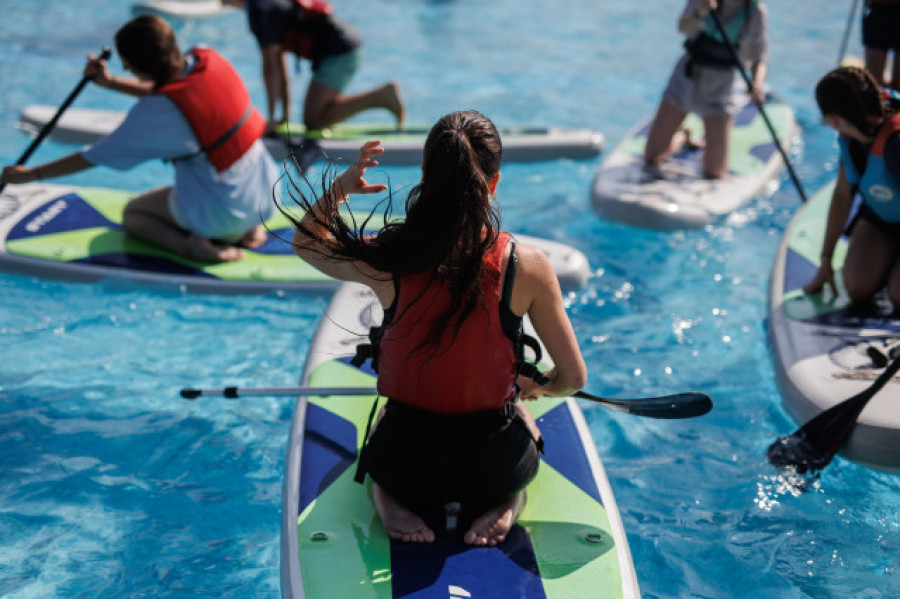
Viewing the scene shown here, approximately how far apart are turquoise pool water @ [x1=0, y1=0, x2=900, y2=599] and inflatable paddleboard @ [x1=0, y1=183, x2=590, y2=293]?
0.35 feet

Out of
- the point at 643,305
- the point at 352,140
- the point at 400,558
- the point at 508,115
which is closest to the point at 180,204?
the point at 352,140

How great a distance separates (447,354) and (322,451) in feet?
2.37

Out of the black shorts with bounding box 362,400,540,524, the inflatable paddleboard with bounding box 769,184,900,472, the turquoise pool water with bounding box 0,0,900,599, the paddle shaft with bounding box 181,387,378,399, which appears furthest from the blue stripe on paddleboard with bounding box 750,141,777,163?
the black shorts with bounding box 362,400,540,524

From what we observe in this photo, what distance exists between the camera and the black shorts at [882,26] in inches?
214

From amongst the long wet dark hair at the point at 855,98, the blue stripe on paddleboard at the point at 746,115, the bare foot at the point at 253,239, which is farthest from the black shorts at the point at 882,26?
the bare foot at the point at 253,239

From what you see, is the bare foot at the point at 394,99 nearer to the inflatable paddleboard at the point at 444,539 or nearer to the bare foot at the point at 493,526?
the inflatable paddleboard at the point at 444,539

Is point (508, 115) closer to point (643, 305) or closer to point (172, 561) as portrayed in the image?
point (643, 305)

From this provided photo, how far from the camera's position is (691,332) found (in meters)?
4.21

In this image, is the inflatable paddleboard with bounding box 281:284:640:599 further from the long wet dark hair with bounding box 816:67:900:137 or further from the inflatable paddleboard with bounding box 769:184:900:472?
the long wet dark hair with bounding box 816:67:900:137

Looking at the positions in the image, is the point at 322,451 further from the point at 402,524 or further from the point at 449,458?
the point at 449,458

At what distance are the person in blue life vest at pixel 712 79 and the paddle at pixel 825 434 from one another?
257 centimetres

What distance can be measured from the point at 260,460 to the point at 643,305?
2.10 metres

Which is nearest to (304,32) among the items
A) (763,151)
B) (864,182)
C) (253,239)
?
(253,239)

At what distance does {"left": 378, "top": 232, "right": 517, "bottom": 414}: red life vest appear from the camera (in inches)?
83.8
